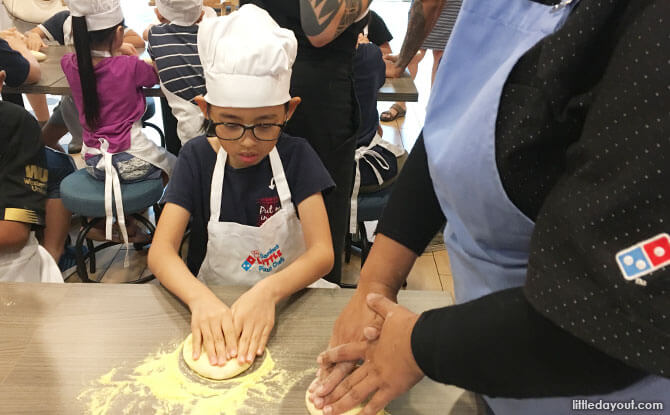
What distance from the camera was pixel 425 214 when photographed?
784mm

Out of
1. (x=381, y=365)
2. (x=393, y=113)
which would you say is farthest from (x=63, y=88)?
(x=393, y=113)

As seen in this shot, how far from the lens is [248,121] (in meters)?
1.23

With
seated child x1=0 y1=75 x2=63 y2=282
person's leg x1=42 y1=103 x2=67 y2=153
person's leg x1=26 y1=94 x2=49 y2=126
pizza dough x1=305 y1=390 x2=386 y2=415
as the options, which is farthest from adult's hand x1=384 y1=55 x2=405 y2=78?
person's leg x1=26 y1=94 x2=49 y2=126

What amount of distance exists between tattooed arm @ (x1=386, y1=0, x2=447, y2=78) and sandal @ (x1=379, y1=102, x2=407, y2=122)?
197 centimetres

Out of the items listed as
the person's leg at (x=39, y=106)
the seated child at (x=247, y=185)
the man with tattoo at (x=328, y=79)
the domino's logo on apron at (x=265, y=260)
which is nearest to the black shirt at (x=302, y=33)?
the man with tattoo at (x=328, y=79)

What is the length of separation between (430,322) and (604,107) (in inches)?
11.1

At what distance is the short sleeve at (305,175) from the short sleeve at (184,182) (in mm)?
256

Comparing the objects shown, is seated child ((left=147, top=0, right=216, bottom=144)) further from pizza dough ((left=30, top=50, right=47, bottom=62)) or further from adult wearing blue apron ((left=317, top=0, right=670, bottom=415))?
adult wearing blue apron ((left=317, top=0, right=670, bottom=415))

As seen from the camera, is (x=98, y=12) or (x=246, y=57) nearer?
(x=246, y=57)

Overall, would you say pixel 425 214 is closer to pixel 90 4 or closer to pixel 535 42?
pixel 535 42

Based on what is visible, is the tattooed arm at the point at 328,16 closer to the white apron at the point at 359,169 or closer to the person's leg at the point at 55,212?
the white apron at the point at 359,169

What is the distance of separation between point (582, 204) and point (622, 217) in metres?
0.03

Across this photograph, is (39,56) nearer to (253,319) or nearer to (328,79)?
(328,79)

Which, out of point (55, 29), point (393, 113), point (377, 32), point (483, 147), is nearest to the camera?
point (483, 147)
